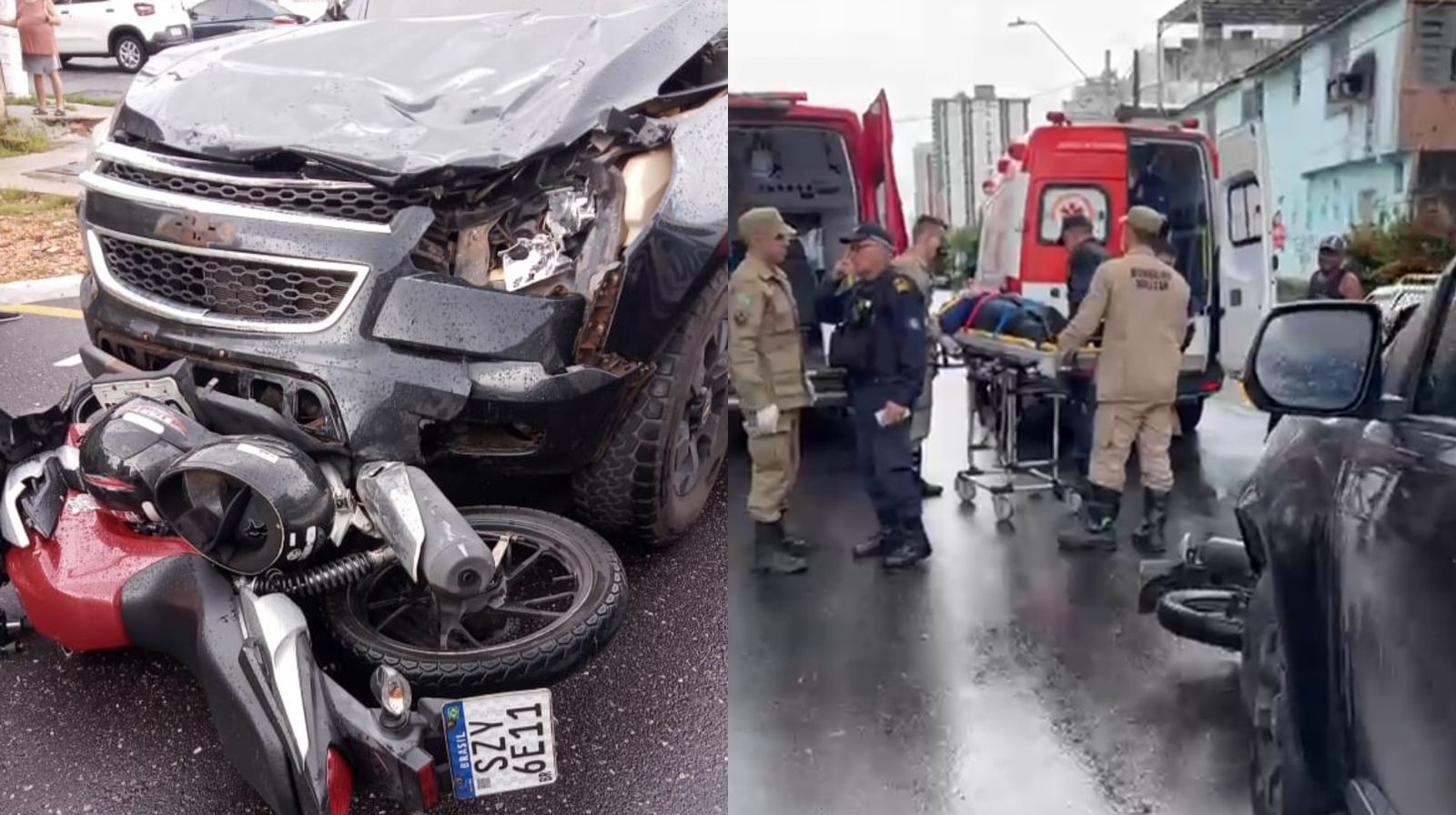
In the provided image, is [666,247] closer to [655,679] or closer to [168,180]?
[655,679]

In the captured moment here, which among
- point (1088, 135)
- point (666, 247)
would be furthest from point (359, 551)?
point (1088, 135)

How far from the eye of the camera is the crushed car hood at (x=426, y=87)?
196 cm

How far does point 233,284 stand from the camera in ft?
6.86

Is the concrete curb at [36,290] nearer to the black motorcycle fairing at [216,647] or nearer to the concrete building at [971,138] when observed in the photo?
the black motorcycle fairing at [216,647]

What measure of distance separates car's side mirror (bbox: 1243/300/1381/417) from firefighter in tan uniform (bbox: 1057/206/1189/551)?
10 cm

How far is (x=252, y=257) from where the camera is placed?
80.3 inches

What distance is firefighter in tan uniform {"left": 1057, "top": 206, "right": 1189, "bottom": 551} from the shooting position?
4.18ft

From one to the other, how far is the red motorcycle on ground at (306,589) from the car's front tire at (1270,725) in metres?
0.97

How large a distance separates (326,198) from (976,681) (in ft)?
4.60

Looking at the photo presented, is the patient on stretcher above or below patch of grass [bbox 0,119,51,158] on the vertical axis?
below

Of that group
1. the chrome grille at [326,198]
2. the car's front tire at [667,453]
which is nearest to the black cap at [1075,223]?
the car's front tire at [667,453]

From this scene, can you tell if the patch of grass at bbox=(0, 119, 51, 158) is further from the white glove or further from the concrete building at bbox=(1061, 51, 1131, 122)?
the concrete building at bbox=(1061, 51, 1131, 122)

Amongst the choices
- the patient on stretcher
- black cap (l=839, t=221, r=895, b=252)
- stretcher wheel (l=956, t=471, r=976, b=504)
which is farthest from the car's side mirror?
black cap (l=839, t=221, r=895, b=252)

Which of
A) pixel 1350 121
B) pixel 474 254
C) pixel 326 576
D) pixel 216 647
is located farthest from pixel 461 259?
pixel 1350 121
